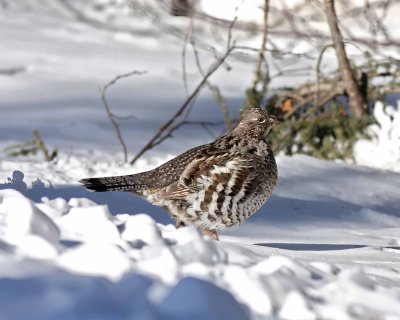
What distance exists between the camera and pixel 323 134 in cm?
734

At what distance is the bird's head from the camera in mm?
4867

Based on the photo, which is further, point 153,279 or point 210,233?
point 210,233

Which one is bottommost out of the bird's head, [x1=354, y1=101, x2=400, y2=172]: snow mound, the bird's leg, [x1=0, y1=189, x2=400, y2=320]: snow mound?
the bird's leg

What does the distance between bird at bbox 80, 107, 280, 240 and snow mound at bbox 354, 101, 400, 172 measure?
235 centimetres

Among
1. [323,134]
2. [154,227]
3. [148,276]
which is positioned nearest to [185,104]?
[323,134]

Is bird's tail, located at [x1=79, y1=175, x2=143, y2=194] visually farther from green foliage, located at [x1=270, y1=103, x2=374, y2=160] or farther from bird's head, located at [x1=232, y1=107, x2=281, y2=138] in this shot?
green foliage, located at [x1=270, y1=103, x2=374, y2=160]

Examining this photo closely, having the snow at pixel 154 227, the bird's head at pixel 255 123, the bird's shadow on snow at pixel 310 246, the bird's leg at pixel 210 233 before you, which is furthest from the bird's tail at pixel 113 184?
the bird's shadow on snow at pixel 310 246

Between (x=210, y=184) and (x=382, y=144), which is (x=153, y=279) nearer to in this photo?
(x=210, y=184)

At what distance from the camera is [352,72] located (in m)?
7.33

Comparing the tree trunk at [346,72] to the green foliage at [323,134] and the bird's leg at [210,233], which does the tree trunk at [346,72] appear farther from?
the bird's leg at [210,233]

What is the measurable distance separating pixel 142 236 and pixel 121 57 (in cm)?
858

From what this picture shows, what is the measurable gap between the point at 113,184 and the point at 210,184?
441mm

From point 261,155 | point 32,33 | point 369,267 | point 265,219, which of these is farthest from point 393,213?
point 32,33

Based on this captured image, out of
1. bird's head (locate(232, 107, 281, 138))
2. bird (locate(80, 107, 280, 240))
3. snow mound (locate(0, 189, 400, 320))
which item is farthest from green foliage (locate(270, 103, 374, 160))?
snow mound (locate(0, 189, 400, 320))
